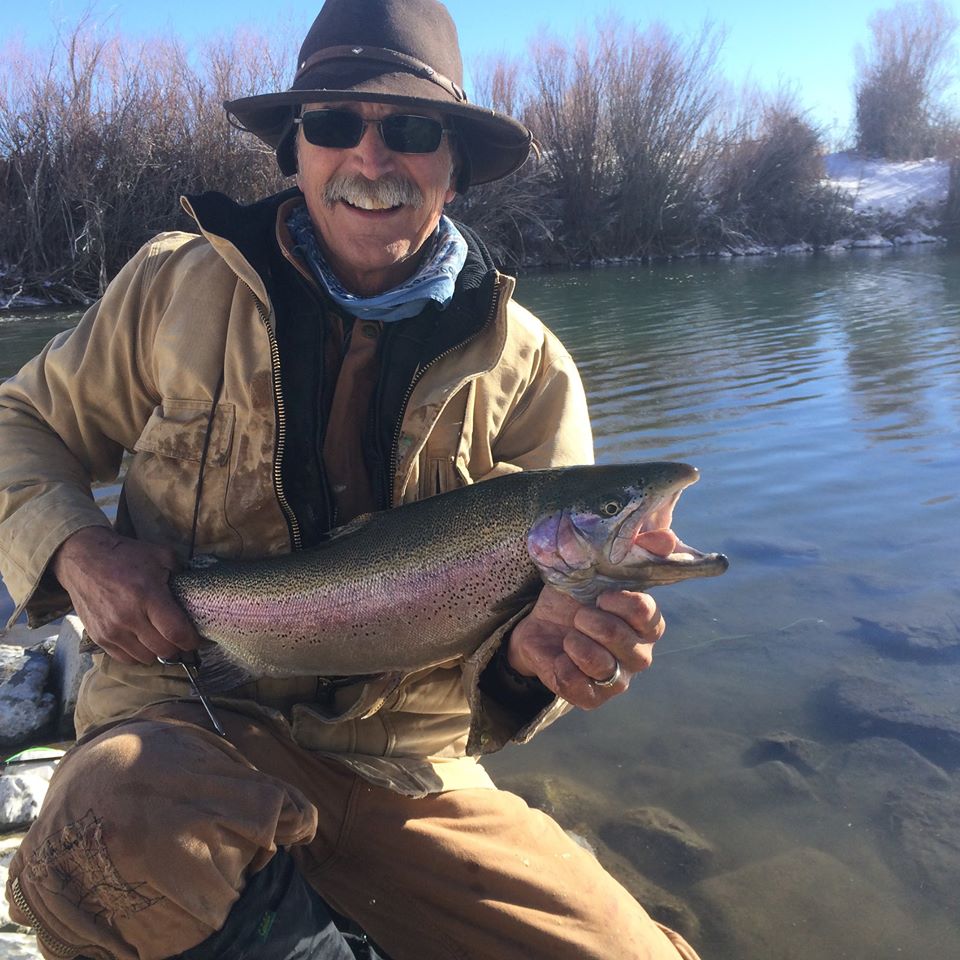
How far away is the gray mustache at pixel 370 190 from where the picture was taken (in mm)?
2680

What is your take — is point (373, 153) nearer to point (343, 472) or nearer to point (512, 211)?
point (343, 472)

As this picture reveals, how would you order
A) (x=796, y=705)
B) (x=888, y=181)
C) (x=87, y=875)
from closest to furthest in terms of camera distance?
(x=87, y=875) → (x=796, y=705) → (x=888, y=181)

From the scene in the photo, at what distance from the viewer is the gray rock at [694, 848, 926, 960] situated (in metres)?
2.93

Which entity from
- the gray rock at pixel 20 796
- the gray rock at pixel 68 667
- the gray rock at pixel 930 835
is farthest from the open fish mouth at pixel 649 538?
the gray rock at pixel 68 667

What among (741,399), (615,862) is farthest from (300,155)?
(741,399)

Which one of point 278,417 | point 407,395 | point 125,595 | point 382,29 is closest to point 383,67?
point 382,29

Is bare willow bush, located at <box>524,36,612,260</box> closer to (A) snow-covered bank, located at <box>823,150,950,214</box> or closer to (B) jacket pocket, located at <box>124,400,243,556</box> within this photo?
(A) snow-covered bank, located at <box>823,150,950,214</box>

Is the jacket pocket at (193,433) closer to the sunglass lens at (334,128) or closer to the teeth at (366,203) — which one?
the teeth at (366,203)

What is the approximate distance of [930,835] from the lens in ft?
11.1

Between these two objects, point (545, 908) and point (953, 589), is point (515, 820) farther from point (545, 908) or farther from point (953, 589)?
point (953, 589)

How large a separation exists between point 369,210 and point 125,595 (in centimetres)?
132

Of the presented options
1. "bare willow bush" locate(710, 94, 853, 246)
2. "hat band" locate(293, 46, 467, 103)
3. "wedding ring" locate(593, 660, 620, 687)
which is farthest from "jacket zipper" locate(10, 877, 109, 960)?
"bare willow bush" locate(710, 94, 853, 246)

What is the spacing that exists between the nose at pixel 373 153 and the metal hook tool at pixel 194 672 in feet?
4.95

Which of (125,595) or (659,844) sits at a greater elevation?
(125,595)
